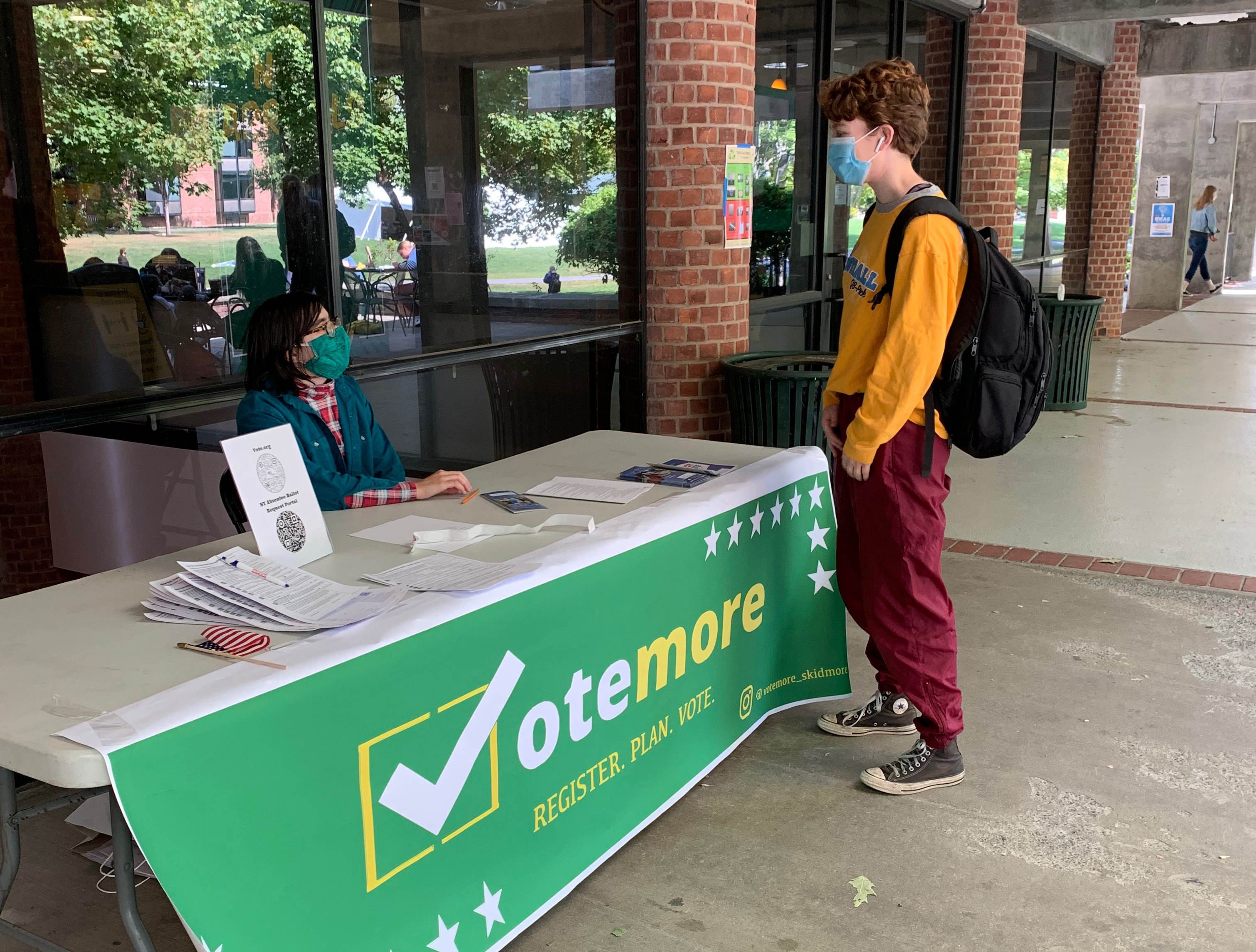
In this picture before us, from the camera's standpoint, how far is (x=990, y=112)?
28.4 feet

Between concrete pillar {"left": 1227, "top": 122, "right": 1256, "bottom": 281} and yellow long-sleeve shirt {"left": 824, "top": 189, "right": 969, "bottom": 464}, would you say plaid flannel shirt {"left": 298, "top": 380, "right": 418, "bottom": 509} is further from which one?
concrete pillar {"left": 1227, "top": 122, "right": 1256, "bottom": 281}

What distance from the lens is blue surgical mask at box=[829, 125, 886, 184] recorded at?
9.80 ft

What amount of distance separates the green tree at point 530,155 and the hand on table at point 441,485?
6.39ft

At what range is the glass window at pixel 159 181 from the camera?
10.5ft

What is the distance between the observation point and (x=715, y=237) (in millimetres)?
5039

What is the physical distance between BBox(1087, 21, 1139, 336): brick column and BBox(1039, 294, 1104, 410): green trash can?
4.65 m

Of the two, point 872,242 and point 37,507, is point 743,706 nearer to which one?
point 872,242

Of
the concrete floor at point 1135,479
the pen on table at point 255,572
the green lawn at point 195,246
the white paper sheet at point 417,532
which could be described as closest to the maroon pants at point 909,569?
the white paper sheet at point 417,532

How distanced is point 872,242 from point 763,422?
6.34 ft

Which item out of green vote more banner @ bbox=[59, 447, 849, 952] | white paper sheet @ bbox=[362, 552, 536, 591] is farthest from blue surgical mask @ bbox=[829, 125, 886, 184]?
white paper sheet @ bbox=[362, 552, 536, 591]

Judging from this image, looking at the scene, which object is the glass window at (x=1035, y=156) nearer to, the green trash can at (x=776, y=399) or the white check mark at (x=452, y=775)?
the green trash can at (x=776, y=399)

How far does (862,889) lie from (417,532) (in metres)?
1.34

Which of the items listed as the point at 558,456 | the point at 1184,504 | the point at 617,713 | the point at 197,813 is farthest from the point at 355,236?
the point at 1184,504

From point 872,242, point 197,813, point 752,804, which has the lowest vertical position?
point 752,804
